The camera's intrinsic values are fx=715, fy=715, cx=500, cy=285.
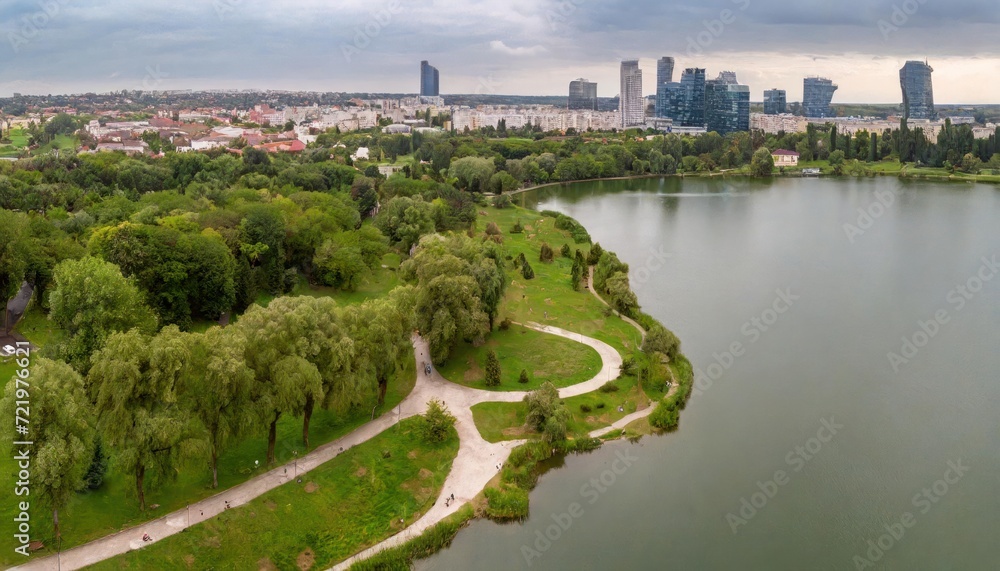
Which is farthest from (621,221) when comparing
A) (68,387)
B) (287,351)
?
(68,387)

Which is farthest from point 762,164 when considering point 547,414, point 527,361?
point 547,414

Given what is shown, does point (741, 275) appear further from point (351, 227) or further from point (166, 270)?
point (166, 270)

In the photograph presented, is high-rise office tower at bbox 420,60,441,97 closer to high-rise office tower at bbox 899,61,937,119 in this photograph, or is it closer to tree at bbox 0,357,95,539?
high-rise office tower at bbox 899,61,937,119

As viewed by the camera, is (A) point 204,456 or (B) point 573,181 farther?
(B) point 573,181

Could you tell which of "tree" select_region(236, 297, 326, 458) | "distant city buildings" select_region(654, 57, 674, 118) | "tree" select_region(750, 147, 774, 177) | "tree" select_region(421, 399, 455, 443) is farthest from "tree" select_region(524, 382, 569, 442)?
"distant city buildings" select_region(654, 57, 674, 118)

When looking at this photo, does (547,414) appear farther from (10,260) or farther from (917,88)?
(917,88)

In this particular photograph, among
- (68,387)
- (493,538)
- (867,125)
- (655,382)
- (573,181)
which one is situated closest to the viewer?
(68,387)

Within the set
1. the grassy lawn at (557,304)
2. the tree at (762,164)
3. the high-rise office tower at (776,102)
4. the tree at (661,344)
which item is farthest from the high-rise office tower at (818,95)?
the tree at (661,344)
